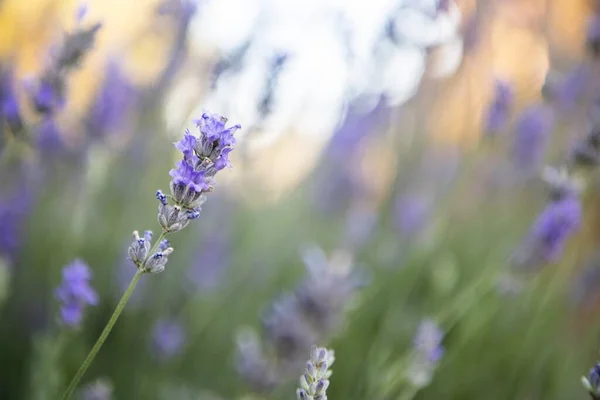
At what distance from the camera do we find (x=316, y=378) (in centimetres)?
83

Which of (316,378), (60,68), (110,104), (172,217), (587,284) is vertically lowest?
(316,378)

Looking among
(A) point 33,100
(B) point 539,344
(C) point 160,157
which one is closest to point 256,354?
(A) point 33,100

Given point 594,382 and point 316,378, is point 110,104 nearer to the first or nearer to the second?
point 316,378

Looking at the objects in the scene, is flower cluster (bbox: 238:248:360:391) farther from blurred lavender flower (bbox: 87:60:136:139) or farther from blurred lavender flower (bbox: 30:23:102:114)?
blurred lavender flower (bbox: 87:60:136:139)

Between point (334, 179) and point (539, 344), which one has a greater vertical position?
point (334, 179)

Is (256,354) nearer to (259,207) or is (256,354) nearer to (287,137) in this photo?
(259,207)

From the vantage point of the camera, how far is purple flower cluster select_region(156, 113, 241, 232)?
0.82 m

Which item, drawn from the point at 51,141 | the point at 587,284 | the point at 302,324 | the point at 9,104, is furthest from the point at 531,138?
the point at 9,104

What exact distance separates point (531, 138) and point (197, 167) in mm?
1949

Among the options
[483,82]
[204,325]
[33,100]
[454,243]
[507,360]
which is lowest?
[33,100]

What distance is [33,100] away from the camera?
4.16 ft

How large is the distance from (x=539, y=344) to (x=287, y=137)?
6.01ft

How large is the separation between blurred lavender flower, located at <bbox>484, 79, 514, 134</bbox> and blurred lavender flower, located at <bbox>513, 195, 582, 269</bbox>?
420 mm

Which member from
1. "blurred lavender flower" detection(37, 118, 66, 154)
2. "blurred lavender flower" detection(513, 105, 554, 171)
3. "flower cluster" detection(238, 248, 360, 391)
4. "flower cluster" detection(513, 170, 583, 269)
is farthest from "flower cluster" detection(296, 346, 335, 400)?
"blurred lavender flower" detection(513, 105, 554, 171)
